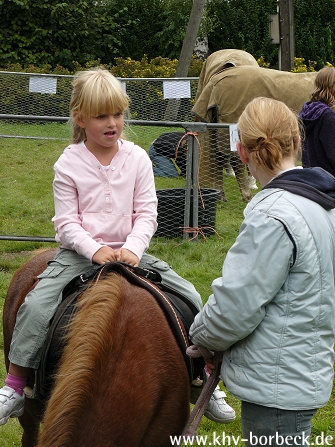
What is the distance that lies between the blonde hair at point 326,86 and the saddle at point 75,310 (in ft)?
10.5

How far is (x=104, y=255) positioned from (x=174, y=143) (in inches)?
274

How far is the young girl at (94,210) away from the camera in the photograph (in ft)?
9.83

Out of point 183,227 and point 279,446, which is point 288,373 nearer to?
point 279,446

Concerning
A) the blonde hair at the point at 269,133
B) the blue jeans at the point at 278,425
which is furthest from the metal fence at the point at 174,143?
the blue jeans at the point at 278,425

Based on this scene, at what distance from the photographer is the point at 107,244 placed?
10.4 ft

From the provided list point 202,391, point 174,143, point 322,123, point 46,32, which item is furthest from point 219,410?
point 46,32

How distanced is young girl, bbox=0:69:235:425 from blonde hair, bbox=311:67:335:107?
2.69m

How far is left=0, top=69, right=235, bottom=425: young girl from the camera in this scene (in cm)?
300

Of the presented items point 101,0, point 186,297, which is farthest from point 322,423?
point 101,0

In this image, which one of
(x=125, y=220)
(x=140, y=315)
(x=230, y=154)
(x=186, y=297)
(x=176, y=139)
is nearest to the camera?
(x=140, y=315)

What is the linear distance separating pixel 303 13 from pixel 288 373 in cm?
2167

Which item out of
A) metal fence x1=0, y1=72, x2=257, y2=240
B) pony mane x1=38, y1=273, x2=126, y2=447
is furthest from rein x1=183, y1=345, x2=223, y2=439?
metal fence x1=0, y1=72, x2=257, y2=240

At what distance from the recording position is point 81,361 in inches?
91.7

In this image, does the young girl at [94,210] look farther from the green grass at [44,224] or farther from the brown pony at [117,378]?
the green grass at [44,224]
